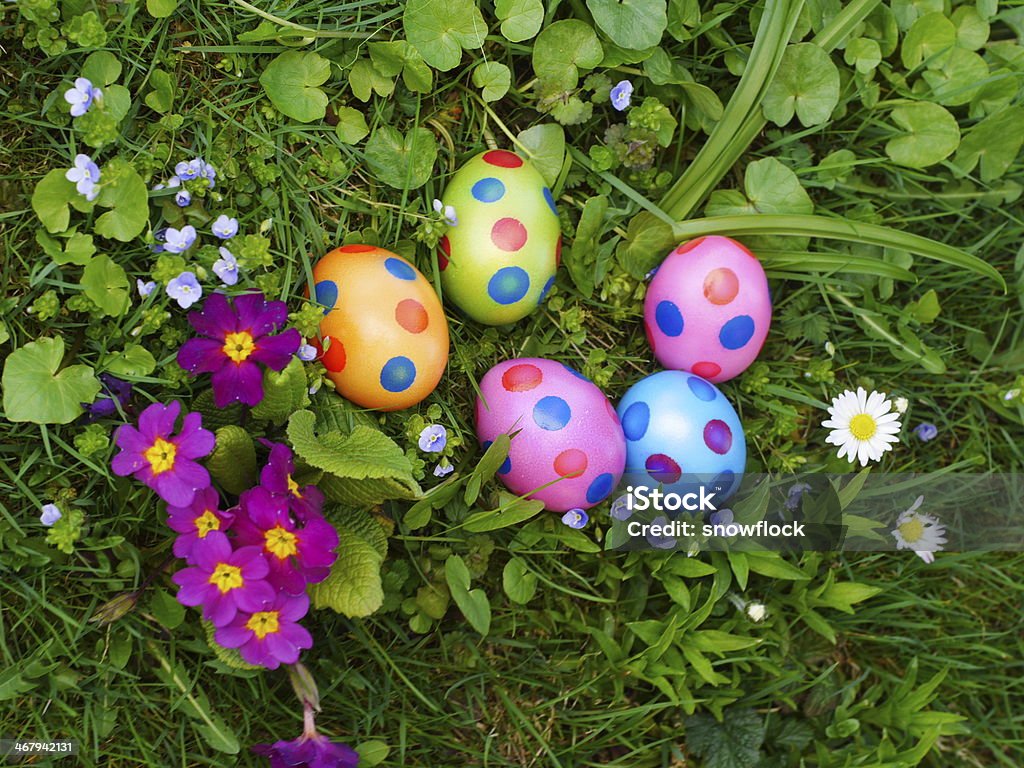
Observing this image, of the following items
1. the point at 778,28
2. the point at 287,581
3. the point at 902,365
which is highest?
the point at 778,28

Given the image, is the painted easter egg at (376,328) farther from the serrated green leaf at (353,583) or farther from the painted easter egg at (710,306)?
the painted easter egg at (710,306)

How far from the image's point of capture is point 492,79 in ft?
5.85

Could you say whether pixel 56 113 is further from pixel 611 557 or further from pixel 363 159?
pixel 611 557

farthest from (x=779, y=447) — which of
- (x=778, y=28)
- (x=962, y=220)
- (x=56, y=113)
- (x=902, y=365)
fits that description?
(x=56, y=113)

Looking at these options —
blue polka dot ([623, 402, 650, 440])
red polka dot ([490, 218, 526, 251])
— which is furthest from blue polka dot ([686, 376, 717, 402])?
red polka dot ([490, 218, 526, 251])

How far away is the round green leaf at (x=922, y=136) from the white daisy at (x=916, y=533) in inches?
32.7

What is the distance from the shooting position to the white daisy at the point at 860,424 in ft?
6.26

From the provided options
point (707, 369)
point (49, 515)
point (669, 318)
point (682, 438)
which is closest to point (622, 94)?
point (669, 318)

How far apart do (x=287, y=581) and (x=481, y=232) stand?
749 mm

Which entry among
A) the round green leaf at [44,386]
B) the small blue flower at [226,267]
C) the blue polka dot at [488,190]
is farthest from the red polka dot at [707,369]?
the round green leaf at [44,386]

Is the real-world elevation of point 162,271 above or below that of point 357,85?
below

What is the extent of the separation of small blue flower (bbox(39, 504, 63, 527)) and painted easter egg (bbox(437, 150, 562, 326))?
84cm

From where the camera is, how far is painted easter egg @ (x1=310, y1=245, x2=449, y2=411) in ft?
5.13

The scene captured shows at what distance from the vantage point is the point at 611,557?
1896 millimetres
